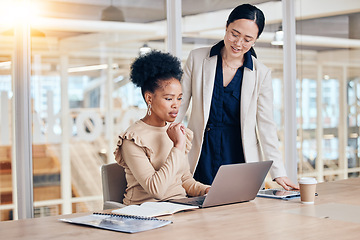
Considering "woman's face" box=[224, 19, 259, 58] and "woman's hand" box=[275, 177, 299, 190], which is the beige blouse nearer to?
"woman's hand" box=[275, 177, 299, 190]

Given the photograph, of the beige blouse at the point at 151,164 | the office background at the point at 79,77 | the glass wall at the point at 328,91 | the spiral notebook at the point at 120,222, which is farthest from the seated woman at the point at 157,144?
the glass wall at the point at 328,91

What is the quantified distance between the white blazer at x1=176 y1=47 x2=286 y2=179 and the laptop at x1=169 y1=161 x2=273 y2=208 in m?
0.64

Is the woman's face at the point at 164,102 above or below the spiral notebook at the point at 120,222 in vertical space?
above

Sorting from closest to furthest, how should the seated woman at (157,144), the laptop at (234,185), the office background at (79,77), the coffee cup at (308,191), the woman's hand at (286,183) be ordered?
1. the laptop at (234,185)
2. the coffee cup at (308,191)
3. the seated woman at (157,144)
4. the woman's hand at (286,183)
5. the office background at (79,77)

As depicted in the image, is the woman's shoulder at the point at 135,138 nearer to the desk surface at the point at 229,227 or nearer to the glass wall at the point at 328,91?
the desk surface at the point at 229,227

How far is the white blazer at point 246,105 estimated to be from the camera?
109 inches

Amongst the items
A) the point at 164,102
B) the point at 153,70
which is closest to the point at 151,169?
the point at 164,102

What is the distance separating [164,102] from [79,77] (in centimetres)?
141

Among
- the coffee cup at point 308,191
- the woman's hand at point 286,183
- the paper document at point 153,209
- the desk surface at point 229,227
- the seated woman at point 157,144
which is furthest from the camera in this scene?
the woman's hand at point 286,183

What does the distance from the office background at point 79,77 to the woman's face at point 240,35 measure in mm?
1161

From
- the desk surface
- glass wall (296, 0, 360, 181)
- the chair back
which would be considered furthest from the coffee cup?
glass wall (296, 0, 360, 181)

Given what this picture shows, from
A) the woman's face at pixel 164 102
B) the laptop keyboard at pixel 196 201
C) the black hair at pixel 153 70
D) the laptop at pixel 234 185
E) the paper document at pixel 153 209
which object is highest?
the black hair at pixel 153 70

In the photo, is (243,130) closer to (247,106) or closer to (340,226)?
(247,106)

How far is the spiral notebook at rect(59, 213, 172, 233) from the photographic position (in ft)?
5.16
